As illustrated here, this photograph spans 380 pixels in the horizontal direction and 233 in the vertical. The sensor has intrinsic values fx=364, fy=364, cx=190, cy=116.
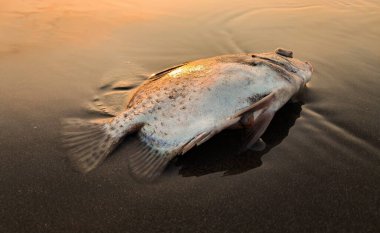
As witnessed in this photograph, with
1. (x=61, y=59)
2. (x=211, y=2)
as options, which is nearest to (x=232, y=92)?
(x=61, y=59)

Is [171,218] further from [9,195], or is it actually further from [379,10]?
[379,10]

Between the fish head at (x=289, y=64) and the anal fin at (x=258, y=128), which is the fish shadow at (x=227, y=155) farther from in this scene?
the fish head at (x=289, y=64)

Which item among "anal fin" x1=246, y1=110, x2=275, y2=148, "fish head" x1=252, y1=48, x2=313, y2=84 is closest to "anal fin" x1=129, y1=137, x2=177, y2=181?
"anal fin" x1=246, y1=110, x2=275, y2=148

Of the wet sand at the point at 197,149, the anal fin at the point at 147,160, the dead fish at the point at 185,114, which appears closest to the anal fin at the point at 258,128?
the dead fish at the point at 185,114

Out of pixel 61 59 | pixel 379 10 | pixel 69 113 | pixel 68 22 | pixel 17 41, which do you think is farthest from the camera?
pixel 379 10

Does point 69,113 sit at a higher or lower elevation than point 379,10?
lower

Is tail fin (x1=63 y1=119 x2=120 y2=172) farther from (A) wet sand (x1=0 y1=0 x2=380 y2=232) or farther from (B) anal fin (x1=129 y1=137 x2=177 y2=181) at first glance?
(B) anal fin (x1=129 y1=137 x2=177 y2=181)
